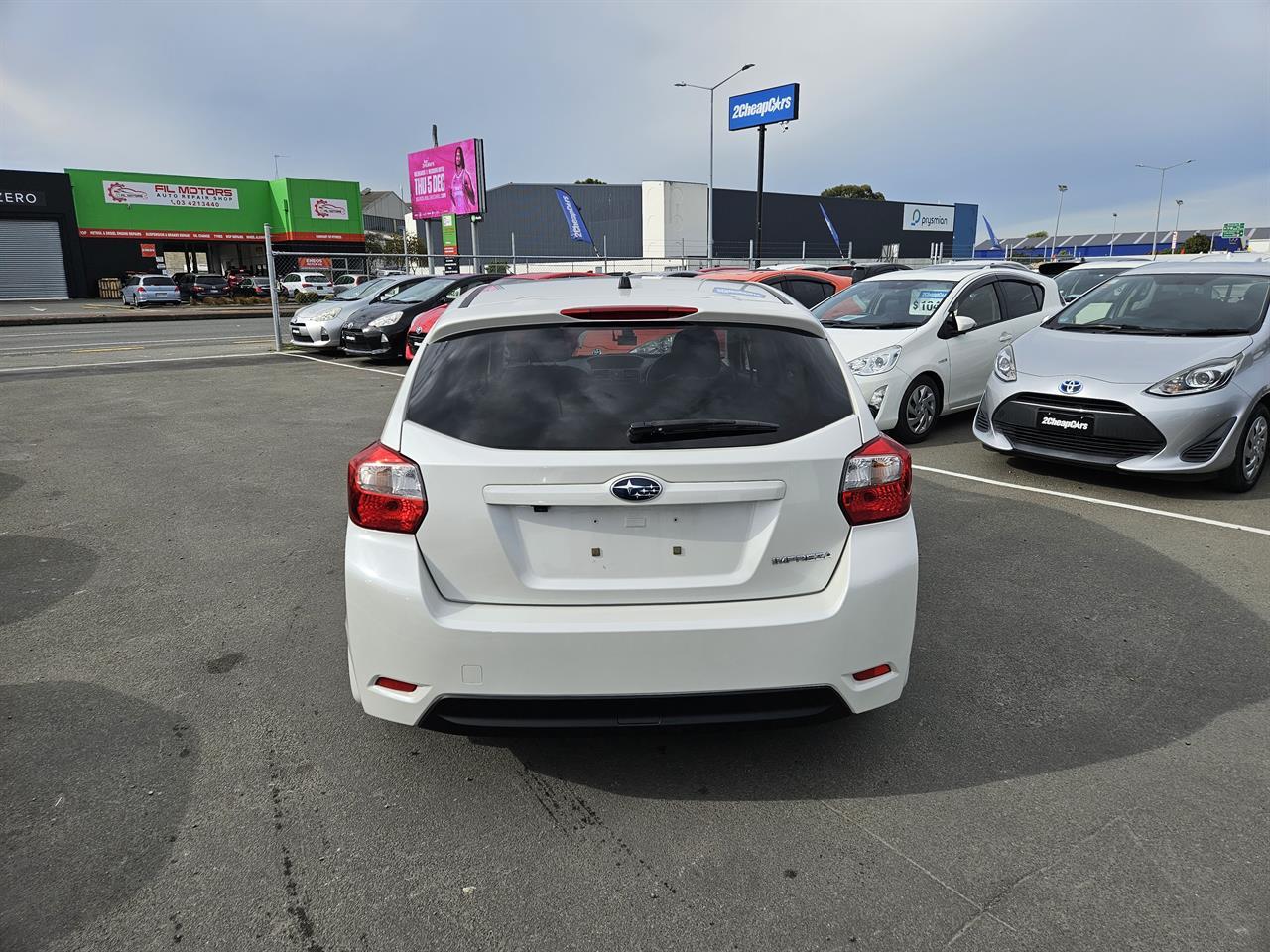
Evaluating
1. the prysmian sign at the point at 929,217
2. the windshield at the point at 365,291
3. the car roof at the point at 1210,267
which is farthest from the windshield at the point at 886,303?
the prysmian sign at the point at 929,217

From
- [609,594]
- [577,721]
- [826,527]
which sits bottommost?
[577,721]

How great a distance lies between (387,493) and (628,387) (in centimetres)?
84

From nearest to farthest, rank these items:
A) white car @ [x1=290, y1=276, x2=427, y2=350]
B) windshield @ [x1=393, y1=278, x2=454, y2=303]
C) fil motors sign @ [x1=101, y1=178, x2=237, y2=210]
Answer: windshield @ [x1=393, y1=278, x2=454, y2=303], white car @ [x1=290, y1=276, x2=427, y2=350], fil motors sign @ [x1=101, y1=178, x2=237, y2=210]

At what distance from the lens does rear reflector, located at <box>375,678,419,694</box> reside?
261cm

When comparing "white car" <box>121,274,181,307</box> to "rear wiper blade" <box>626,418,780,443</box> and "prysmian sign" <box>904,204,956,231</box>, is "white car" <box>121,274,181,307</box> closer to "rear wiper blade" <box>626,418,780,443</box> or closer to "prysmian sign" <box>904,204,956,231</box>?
"rear wiper blade" <box>626,418,780,443</box>

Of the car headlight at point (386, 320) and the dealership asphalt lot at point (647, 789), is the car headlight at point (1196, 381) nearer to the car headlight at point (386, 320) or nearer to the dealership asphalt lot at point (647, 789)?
the dealership asphalt lot at point (647, 789)

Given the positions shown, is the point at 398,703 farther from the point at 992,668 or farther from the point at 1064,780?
the point at 992,668

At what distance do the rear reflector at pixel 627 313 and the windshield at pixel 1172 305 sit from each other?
589 centimetres

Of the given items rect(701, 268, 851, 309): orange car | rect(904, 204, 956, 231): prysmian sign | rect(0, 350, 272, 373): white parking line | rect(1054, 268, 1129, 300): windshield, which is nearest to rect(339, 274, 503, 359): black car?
rect(0, 350, 272, 373): white parking line

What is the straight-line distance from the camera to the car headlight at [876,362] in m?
8.14

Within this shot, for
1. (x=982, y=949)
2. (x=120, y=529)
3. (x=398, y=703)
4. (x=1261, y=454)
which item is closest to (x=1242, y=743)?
(x=982, y=949)

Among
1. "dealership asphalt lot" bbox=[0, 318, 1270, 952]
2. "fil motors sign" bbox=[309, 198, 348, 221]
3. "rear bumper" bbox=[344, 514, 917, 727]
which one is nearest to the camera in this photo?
"dealership asphalt lot" bbox=[0, 318, 1270, 952]

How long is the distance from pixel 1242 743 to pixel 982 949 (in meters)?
1.67

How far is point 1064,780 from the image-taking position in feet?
9.55
